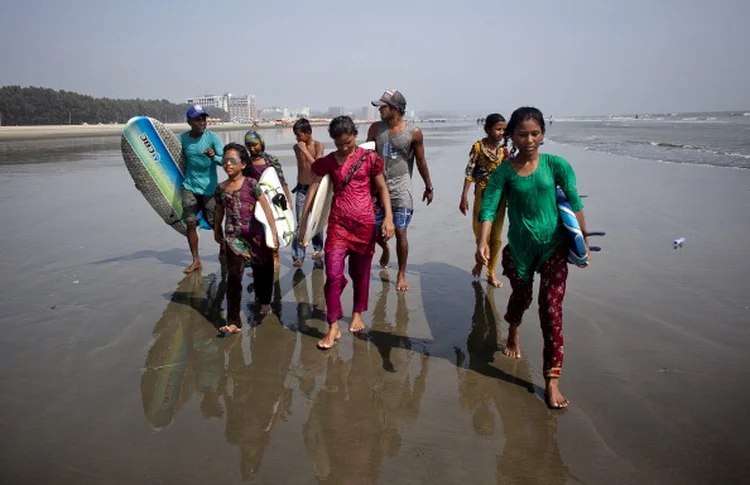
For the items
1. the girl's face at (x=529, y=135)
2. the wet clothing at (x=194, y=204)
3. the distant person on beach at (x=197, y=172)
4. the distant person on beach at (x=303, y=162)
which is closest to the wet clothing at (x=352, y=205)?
the girl's face at (x=529, y=135)

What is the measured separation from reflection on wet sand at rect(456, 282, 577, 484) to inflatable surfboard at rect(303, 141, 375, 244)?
1.56 m

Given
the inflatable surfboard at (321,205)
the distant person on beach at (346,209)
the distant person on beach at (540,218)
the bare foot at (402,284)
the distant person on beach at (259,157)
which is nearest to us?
the distant person on beach at (540,218)

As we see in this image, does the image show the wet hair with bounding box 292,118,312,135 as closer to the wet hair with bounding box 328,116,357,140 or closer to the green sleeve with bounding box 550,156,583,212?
the wet hair with bounding box 328,116,357,140

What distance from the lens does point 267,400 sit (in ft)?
10.1

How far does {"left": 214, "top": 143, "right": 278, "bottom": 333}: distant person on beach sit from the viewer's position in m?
4.15

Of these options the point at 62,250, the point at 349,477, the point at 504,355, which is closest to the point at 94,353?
the point at 349,477

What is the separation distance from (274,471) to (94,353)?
2.06m

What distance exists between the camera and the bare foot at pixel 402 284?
5.04 metres

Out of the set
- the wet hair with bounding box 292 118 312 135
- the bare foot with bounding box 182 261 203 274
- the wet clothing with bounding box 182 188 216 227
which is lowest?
the bare foot with bounding box 182 261 203 274

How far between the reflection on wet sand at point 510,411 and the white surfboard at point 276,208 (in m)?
1.81

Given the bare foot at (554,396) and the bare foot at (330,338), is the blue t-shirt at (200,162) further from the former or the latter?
the bare foot at (554,396)

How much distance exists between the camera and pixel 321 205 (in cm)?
414

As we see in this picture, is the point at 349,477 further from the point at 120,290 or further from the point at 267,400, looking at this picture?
the point at 120,290

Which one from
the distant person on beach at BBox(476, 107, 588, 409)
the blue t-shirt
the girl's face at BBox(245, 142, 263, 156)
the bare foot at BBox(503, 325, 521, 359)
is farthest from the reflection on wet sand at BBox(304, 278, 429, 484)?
the blue t-shirt
